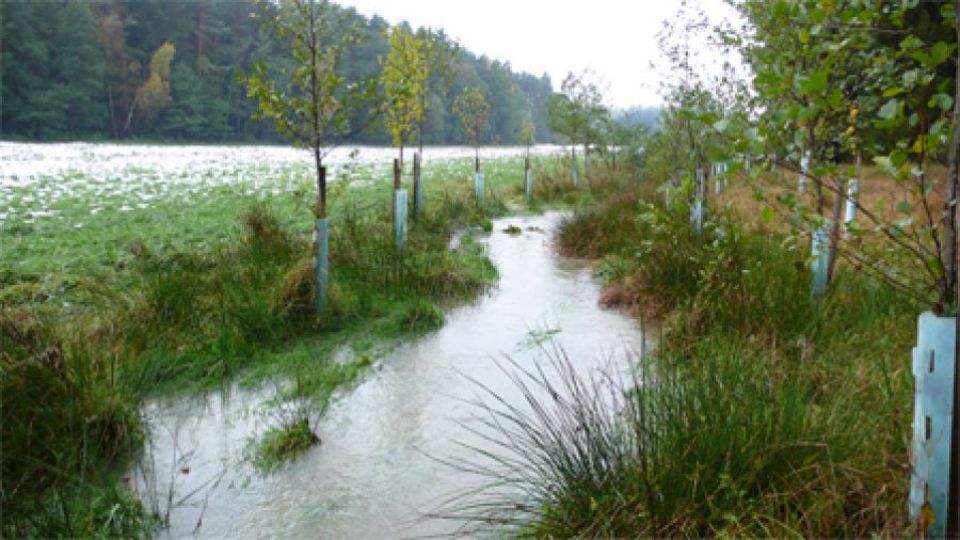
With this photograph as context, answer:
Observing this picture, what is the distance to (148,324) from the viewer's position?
538cm

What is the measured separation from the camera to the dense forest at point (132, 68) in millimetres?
43344

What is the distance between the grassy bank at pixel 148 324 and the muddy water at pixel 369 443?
0.66 ft

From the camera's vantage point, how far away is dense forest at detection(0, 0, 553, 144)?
142 feet

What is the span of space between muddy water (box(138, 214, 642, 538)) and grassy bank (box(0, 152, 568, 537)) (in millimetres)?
201

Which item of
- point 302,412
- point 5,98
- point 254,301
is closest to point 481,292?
point 254,301

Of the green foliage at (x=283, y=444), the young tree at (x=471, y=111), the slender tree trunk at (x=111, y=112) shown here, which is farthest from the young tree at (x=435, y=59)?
the slender tree trunk at (x=111, y=112)

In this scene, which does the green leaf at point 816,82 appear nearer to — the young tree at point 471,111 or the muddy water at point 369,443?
the muddy water at point 369,443

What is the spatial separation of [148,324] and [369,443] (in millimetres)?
2403

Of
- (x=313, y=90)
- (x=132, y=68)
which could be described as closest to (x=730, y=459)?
(x=313, y=90)

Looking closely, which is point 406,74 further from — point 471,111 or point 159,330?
point 471,111

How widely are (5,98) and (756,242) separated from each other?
48.1m

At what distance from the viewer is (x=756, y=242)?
23.1 feet

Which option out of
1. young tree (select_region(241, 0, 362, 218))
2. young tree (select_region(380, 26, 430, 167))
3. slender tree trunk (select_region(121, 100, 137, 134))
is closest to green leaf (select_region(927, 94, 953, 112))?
young tree (select_region(241, 0, 362, 218))

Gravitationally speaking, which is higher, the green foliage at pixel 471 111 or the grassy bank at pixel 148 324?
the green foliage at pixel 471 111
